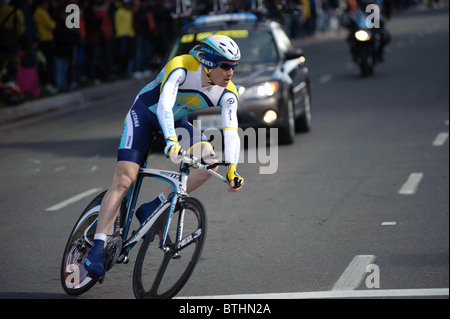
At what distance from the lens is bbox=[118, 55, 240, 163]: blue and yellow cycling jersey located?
659 centimetres

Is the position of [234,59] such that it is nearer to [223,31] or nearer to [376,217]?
[376,217]

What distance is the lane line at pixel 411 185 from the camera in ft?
37.0

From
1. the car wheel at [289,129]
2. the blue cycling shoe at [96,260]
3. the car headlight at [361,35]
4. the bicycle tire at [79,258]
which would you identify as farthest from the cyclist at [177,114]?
the car headlight at [361,35]

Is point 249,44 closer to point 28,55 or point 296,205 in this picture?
point 296,205

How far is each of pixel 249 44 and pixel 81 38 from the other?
8615 millimetres

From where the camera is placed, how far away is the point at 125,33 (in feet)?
85.3

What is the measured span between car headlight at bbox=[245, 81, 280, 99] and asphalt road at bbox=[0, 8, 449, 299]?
0.82 meters

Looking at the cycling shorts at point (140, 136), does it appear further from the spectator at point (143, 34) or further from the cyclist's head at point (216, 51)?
the spectator at point (143, 34)

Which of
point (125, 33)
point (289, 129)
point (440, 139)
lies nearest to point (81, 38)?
point (125, 33)

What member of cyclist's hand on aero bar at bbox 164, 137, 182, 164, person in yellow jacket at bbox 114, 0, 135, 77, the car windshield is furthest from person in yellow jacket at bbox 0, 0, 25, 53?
cyclist's hand on aero bar at bbox 164, 137, 182, 164

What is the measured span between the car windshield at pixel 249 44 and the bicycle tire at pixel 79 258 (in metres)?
8.21
